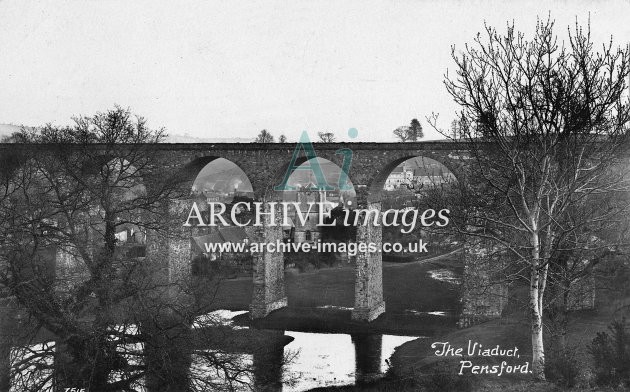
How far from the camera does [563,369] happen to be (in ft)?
39.5

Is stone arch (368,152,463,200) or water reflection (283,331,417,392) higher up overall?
stone arch (368,152,463,200)

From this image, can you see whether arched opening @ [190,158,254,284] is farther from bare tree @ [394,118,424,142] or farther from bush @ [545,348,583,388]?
bush @ [545,348,583,388]

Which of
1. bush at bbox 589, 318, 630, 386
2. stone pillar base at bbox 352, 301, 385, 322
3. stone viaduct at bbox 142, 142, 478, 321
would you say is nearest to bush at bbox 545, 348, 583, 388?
bush at bbox 589, 318, 630, 386

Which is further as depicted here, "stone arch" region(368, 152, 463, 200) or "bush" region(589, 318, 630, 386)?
"stone arch" region(368, 152, 463, 200)

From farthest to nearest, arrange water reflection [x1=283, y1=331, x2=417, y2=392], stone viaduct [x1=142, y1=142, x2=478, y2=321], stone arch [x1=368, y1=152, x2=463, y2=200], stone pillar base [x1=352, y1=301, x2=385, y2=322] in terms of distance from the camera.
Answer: stone pillar base [x1=352, y1=301, x2=385, y2=322], stone viaduct [x1=142, y1=142, x2=478, y2=321], stone arch [x1=368, y1=152, x2=463, y2=200], water reflection [x1=283, y1=331, x2=417, y2=392]

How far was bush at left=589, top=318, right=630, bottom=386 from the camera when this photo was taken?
38.0 feet

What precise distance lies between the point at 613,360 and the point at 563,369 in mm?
1033

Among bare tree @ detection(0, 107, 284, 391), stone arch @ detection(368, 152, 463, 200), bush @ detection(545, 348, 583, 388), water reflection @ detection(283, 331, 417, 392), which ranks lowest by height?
water reflection @ detection(283, 331, 417, 392)

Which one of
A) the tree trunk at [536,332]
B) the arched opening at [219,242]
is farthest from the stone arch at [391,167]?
the tree trunk at [536,332]

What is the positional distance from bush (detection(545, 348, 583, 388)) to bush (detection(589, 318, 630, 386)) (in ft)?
1.44

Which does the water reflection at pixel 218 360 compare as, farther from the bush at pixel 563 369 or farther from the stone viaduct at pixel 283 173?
the bush at pixel 563 369

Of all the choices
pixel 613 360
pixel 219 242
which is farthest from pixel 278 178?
pixel 613 360

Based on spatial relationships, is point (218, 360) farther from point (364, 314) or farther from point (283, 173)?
point (283, 173)

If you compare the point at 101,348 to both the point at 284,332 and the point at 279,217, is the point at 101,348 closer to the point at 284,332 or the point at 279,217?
the point at 284,332
